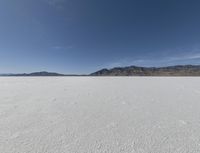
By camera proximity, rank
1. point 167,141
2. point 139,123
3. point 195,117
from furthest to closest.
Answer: point 195,117 → point 139,123 → point 167,141

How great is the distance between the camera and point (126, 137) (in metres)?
1.49

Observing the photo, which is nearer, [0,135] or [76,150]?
[76,150]

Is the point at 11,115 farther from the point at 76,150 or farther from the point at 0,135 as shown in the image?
the point at 76,150

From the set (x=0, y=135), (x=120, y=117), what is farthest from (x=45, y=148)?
(x=120, y=117)

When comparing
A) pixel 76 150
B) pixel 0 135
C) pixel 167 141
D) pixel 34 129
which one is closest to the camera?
pixel 76 150

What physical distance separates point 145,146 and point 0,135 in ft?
5.65

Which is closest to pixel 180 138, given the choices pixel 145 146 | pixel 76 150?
pixel 145 146

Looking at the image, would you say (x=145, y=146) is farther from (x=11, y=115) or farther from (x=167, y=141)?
(x=11, y=115)

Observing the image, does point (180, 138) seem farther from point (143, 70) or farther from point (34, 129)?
point (143, 70)

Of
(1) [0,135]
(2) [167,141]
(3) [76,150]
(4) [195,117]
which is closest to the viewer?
(3) [76,150]

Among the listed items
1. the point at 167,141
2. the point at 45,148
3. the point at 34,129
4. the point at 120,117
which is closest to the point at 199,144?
the point at 167,141

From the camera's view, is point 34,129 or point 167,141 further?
point 34,129

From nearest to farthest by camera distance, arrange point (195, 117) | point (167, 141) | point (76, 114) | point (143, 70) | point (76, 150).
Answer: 1. point (76, 150)
2. point (167, 141)
3. point (195, 117)
4. point (76, 114)
5. point (143, 70)

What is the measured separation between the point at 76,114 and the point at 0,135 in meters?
1.10
